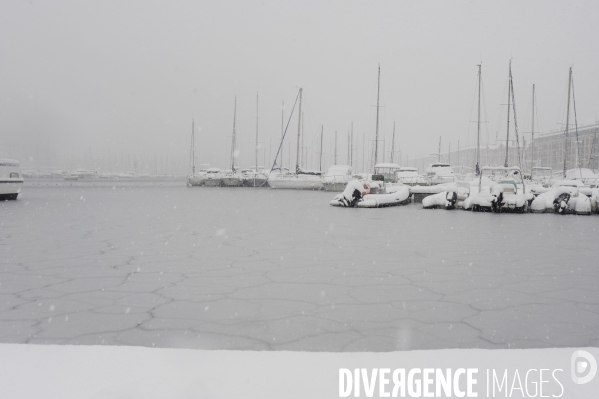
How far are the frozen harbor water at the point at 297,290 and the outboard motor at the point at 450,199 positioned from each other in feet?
27.3

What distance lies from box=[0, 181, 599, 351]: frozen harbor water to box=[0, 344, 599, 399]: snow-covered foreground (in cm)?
18

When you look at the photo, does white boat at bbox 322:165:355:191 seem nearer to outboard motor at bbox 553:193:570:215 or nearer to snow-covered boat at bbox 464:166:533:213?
snow-covered boat at bbox 464:166:533:213

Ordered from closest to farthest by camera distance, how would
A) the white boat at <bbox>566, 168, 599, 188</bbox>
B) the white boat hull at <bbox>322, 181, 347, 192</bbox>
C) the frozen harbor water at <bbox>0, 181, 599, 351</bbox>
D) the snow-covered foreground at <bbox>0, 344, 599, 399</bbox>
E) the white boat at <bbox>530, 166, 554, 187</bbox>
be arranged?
1. the snow-covered foreground at <bbox>0, 344, 599, 399</bbox>
2. the frozen harbor water at <bbox>0, 181, 599, 351</bbox>
3. the white boat at <bbox>566, 168, 599, 188</bbox>
4. the white boat at <bbox>530, 166, 554, 187</bbox>
5. the white boat hull at <bbox>322, 181, 347, 192</bbox>

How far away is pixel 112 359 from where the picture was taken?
2.77 metres

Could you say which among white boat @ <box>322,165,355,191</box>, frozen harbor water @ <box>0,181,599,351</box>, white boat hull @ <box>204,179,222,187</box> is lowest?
frozen harbor water @ <box>0,181,599,351</box>

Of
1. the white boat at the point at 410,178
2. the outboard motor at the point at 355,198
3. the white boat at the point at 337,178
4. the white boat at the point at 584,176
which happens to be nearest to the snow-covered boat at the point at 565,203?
the outboard motor at the point at 355,198

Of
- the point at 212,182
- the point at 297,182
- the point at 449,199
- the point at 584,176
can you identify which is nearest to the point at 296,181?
the point at 297,182

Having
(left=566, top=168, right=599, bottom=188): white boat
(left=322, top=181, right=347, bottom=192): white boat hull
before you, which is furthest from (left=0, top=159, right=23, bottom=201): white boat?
(left=566, top=168, right=599, bottom=188): white boat

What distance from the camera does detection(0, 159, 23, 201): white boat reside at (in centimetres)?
1725

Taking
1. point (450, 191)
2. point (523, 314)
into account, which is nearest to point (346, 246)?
point (523, 314)

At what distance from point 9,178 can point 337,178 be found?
20.5 m

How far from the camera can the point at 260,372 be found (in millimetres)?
2619

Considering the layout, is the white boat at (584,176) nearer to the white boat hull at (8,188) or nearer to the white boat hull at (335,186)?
the white boat hull at (335,186)

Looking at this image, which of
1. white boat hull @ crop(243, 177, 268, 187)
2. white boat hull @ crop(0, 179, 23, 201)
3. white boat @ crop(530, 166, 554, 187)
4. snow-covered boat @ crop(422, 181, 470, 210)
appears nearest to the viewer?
snow-covered boat @ crop(422, 181, 470, 210)
